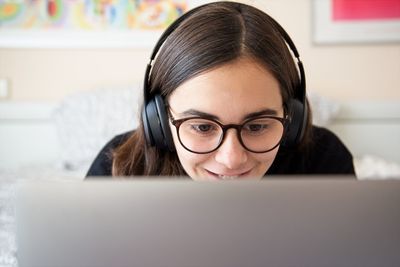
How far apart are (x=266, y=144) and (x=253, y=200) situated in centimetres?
36

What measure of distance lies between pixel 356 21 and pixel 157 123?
1290 millimetres

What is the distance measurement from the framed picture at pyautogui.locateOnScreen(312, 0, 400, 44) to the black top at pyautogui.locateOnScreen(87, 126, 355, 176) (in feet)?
2.61

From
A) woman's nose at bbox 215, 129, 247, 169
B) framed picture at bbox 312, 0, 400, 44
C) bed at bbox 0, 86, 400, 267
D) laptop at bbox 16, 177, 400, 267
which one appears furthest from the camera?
framed picture at bbox 312, 0, 400, 44

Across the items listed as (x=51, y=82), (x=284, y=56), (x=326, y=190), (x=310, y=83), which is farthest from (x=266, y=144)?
(x=51, y=82)

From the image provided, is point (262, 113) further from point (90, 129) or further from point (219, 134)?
point (90, 129)

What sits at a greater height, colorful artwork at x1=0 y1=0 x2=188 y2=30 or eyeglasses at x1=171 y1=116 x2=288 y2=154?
colorful artwork at x1=0 y1=0 x2=188 y2=30

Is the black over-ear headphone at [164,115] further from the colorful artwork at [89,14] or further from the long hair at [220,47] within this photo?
the colorful artwork at [89,14]

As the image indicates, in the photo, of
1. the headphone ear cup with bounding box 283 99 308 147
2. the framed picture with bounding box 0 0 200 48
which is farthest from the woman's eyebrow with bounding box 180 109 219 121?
the framed picture with bounding box 0 0 200 48

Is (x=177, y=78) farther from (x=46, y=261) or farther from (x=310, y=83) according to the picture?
(x=310, y=83)

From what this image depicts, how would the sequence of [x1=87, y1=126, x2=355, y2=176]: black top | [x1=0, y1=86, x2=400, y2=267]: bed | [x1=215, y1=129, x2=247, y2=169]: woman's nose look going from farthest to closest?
[x1=0, y1=86, x2=400, y2=267]: bed → [x1=87, y1=126, x2=355, y2=176]: black top → [x1=215, y1=129, x2=247, y2=169]: woman's nose

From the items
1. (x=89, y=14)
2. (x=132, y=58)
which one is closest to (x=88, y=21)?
(x=89, y=14)

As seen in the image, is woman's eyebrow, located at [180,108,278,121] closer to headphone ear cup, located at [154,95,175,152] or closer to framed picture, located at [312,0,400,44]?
headphone ear cup, located at [154,95,175,152]

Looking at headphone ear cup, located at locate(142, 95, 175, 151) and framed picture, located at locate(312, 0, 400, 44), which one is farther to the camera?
framed picture, located at locate(312, 0, 400, 44)

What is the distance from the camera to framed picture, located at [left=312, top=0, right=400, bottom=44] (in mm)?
1620
